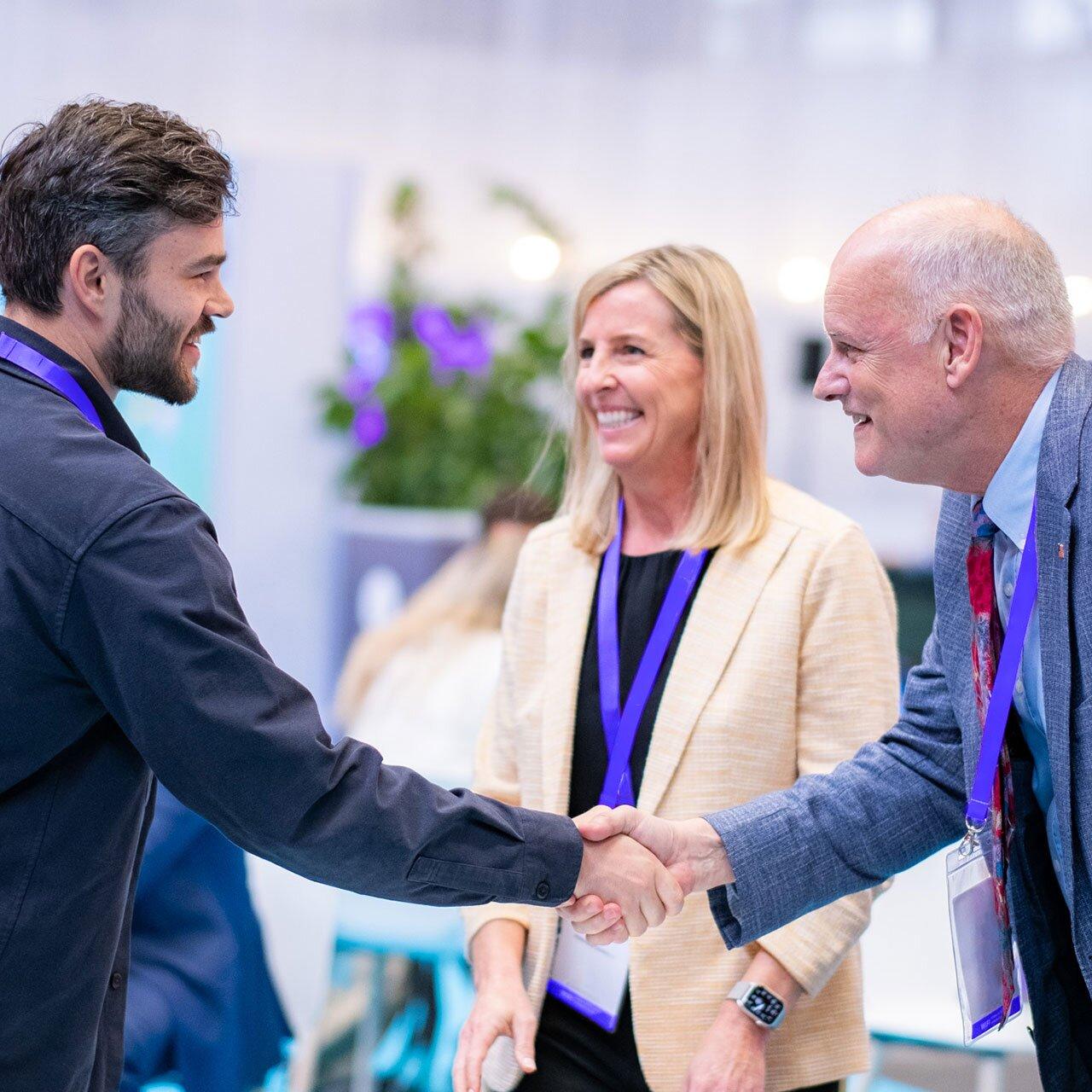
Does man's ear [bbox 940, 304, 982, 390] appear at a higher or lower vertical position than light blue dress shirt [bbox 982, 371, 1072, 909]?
higher

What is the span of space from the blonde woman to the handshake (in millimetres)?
57

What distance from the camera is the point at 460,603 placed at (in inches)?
157

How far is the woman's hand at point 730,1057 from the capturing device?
1629mm

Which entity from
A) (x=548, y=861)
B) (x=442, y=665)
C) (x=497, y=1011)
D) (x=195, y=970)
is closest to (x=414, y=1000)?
(x=442, y=665)

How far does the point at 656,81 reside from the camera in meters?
7.25

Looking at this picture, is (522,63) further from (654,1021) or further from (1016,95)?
(654,1021)

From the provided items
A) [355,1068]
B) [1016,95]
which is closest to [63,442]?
[355,1068]

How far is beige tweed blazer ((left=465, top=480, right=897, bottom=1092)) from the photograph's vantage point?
5.65 ft

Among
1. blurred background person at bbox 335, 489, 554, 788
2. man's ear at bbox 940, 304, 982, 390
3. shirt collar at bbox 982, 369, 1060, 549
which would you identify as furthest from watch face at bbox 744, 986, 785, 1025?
blurred background person at bbox 335, 489, 554, 788

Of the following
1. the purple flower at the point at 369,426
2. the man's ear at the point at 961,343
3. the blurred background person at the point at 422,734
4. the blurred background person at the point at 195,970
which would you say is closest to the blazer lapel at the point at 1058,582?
the man's ear at the point at 961,343

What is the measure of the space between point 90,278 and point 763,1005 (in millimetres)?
1172

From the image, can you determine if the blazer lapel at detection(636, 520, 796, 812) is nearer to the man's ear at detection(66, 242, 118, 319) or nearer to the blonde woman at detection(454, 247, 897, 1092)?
the blonde woman at detection(454, 247, 897, 1092)

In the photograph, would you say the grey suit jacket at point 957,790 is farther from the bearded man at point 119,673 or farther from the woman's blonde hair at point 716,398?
the woman's blonde hair at point 716,398

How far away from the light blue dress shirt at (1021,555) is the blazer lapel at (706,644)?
35cm
